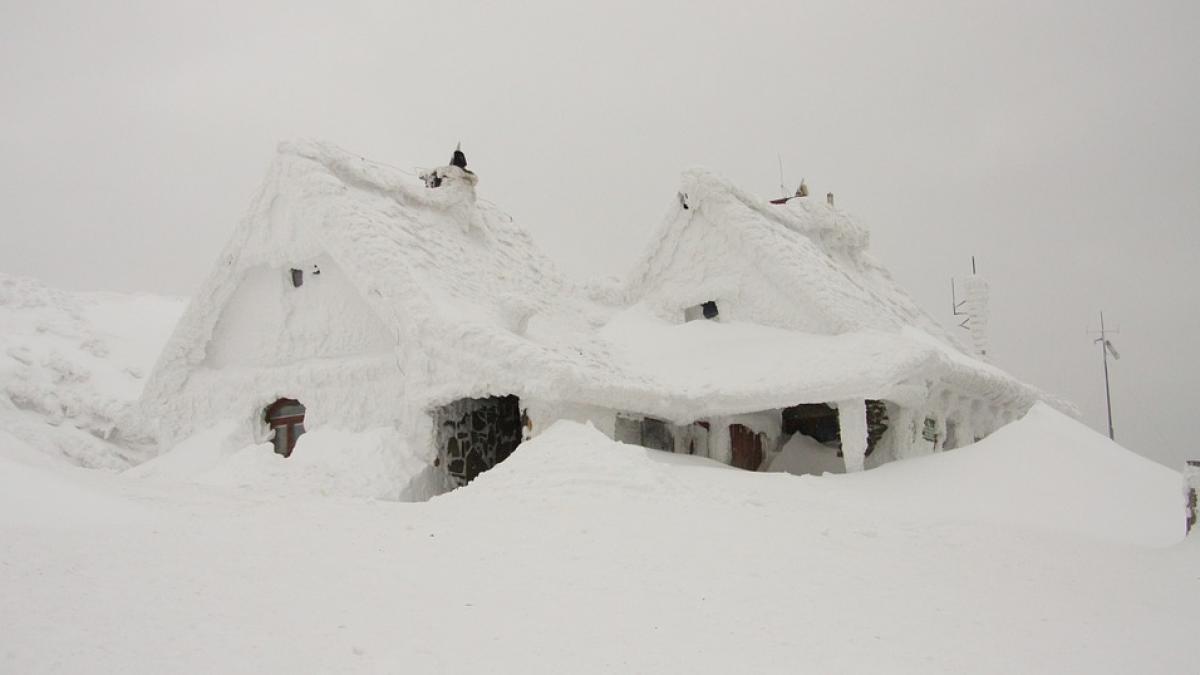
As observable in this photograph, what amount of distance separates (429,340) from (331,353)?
8.43ft

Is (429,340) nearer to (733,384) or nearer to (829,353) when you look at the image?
(733,384)

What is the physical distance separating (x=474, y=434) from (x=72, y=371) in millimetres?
12641

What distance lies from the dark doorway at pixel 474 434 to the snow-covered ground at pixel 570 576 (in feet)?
6.33

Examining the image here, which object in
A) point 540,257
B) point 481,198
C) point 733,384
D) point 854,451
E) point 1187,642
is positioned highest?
point 481,198

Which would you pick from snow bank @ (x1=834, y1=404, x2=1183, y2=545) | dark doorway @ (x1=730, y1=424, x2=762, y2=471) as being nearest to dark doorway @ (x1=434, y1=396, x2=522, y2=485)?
dark doorway @ (x1=730, y1=424, x2=762, y2=471)

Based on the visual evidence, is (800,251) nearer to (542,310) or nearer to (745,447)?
(745,447)

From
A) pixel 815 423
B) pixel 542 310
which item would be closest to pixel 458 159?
pixel 542 310

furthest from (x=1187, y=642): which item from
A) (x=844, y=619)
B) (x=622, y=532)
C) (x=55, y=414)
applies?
(x=55, y=414)

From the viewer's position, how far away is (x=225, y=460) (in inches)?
553

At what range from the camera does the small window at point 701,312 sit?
1933 cm

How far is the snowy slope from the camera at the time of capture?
1928cm

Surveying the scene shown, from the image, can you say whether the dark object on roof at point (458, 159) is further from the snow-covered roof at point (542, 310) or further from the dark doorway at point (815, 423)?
the dark doorway at point (815, 423)

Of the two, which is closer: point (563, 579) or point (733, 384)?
point (563, 579)

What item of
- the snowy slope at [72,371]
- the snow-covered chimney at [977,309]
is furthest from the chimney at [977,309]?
the snowy slope at [72,371]
